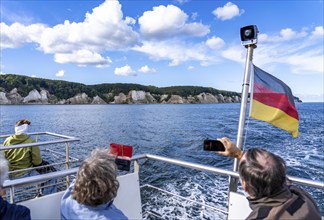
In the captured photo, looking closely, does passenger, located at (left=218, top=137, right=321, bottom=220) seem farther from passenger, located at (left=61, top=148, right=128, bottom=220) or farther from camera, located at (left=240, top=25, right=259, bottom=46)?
camera, located at (left=240, top=25, right=259, bottom=46)

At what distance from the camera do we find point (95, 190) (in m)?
1.59

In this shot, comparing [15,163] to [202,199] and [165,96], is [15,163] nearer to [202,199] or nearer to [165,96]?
[202,199]

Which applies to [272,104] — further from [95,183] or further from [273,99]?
[95,183]

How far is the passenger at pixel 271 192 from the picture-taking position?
133 centimetres

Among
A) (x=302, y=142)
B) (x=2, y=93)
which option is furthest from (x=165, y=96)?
(x=302, y=142)

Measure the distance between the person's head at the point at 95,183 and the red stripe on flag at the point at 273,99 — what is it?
188cm

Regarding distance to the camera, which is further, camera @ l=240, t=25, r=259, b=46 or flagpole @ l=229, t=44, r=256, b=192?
camera @ l=240, t=25, r=259, b=46

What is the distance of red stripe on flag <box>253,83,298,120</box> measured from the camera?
2.89 meters

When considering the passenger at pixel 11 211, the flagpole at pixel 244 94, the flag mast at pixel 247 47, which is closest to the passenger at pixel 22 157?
the passenger at pixel 11 211

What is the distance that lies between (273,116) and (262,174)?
5.47 ft

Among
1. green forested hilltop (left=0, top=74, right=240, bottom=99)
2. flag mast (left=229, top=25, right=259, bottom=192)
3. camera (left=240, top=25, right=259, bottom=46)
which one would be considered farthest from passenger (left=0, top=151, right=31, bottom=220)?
green forested hilltop (left=0, top=74, right=240, bottom=99)

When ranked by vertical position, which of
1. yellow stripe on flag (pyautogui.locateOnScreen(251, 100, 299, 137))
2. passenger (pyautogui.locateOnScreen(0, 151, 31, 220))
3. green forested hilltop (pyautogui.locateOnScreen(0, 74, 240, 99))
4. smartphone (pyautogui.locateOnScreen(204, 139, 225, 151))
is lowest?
passenger (pyautogui.locateOnScreen(0, 151, 31, 220))

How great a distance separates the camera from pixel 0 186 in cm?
168

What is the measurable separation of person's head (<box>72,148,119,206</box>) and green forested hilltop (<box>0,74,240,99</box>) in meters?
109
